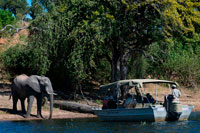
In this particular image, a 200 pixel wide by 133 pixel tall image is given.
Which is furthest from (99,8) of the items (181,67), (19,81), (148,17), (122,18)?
(181,67)

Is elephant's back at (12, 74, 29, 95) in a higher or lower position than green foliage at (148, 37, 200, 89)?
lower

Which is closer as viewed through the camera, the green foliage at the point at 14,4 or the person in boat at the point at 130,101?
the person in boat at the point at 130,101

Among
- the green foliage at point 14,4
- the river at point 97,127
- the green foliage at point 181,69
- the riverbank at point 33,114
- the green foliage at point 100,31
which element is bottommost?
the river at point 97,127

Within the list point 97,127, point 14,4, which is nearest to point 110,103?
point 97,127

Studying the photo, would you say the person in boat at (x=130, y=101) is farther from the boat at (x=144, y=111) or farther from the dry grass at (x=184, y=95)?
the dry grass at (x=184, y=95)

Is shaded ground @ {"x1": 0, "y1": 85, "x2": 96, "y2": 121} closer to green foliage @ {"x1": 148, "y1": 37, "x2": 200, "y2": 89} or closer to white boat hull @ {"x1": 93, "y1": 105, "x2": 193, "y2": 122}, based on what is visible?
white boat hull @ {"x1": 93, "y1": 105, "x2": 193, "y2": 122}

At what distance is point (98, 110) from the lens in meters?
23.3

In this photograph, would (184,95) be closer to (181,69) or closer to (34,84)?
(181,69)

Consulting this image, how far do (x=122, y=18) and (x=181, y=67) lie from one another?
1446cm

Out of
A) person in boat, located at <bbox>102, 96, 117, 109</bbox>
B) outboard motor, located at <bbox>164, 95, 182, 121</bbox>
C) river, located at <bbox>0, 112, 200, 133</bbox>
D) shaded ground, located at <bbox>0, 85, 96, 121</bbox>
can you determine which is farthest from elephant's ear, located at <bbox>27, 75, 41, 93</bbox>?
outboard motor, located at <bbox>164, 95, 182, 121</bbox>

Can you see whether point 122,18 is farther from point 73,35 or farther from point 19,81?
point 19,81

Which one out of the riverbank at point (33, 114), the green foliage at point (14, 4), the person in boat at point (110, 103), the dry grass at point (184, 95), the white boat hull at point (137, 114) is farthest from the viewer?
the green foliage at point (14, 4)

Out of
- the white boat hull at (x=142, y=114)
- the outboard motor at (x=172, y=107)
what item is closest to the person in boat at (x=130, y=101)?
the white boat hull at (x=142, y=114)

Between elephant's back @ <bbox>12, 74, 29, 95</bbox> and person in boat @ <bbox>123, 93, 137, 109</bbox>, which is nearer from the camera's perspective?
person in boat @ <bbox>123, 93, 137, 109</bbox>
